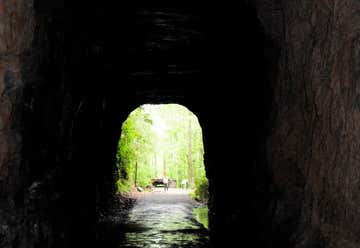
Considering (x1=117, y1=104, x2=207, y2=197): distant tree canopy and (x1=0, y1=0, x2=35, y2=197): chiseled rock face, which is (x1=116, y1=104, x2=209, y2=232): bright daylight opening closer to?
(x1=117, y1=104, x2=207, y2=197): distant tree canopy

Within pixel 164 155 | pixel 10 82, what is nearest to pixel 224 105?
pixel 10 82

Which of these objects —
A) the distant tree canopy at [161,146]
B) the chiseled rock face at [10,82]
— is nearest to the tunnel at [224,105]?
the chiseled rock face at [10,82]

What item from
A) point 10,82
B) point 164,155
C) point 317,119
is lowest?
point 317,119

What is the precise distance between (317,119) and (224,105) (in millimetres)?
5523

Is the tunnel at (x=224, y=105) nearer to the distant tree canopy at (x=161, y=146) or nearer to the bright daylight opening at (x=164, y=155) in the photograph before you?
the bright daylight opening at (x=164, y=155)

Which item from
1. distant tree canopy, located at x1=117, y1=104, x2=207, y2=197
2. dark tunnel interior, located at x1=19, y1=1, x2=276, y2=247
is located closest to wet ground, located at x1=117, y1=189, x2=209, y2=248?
dark tunnel interior, located at x1=19, y1=1, x2=276, y2=247

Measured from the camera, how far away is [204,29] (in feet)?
27.0

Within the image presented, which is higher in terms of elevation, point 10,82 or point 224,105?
point 224,105

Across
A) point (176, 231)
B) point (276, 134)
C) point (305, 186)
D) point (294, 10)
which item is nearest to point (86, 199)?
point (176, 231)

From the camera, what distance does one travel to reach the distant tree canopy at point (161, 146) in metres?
19.4

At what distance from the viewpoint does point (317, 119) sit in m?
4.44

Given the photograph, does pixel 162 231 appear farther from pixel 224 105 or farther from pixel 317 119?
pixel 317 119

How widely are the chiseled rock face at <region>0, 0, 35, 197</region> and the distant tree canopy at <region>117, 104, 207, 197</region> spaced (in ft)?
43.9

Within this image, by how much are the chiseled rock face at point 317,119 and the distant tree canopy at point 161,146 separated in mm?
12561
